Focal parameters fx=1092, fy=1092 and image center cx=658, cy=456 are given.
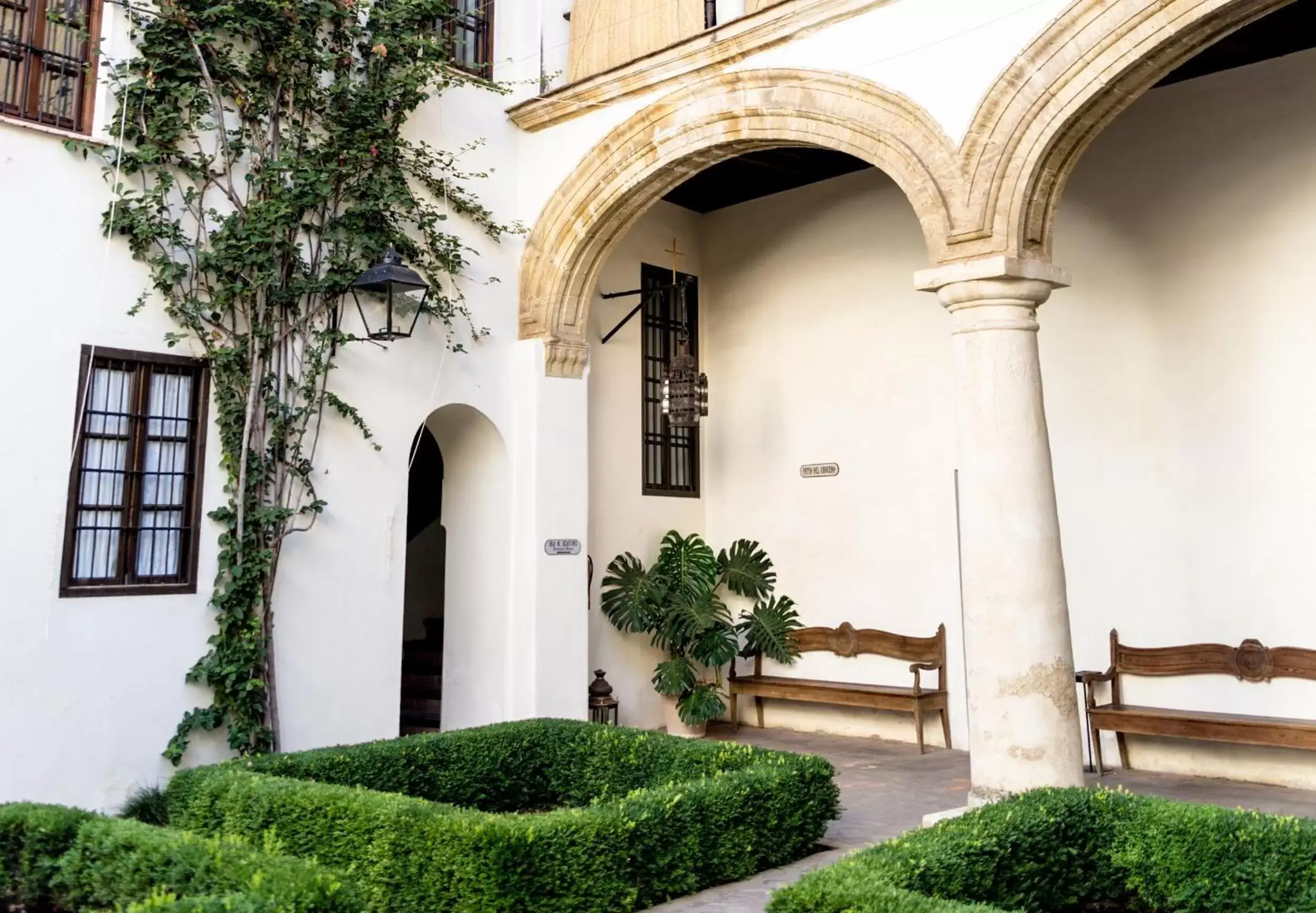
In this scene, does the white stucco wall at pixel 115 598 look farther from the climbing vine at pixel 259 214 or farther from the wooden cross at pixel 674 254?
the wooden cross at pixel 674 254

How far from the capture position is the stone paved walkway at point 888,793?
5043mm

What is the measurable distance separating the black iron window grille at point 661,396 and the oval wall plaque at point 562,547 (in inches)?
61.3

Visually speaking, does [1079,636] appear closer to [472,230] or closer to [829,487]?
[829,487]

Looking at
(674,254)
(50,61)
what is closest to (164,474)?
(50,61)

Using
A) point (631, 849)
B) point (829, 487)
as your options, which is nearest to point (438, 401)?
point (829, 487)

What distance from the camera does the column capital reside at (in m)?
5.99

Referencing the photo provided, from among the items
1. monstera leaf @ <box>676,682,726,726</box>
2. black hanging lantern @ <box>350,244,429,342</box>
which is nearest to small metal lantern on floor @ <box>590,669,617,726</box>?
monstera leaf @ <box>676,682,726,726</box>

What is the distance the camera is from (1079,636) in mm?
8211

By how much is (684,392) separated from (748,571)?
1.95m

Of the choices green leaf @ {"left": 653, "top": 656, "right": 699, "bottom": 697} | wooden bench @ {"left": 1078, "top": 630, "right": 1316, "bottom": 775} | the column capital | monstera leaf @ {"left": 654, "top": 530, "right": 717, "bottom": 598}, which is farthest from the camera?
monstera leaf @ {"left": 654, "top": 530, "right": 717, "bottom": 598}

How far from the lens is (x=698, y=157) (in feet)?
25.6

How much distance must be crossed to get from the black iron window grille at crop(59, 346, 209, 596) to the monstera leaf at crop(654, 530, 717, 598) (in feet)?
13.6

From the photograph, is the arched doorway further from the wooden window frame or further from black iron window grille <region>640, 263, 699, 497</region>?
the wooden window frame

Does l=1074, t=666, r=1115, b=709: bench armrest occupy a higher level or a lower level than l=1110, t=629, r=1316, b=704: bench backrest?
lower
